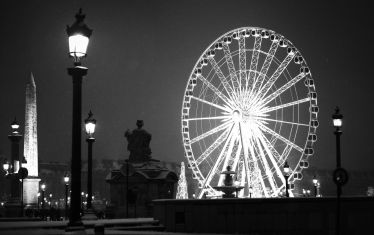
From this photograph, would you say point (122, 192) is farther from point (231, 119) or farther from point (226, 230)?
point (226, 230)

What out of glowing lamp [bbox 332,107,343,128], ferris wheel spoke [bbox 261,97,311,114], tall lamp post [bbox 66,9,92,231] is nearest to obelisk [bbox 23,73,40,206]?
ferris wheel spoke [bbox 261,97,311,114]

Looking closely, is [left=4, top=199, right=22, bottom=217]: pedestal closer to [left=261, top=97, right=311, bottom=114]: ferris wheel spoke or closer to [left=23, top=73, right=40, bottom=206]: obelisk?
[left=261, top=97, right=311, bottom=114]: ferris wheel spoke

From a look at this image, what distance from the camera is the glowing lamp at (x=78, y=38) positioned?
1711 cm

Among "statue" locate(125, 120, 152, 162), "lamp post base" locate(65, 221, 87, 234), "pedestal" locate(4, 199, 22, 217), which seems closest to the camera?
"lamp post base" locate(65, 221, 87, 234)

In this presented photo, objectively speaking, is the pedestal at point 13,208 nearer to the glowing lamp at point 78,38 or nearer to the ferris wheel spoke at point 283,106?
the ferris wheel spoke at point 283,106

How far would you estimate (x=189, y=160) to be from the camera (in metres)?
53.3

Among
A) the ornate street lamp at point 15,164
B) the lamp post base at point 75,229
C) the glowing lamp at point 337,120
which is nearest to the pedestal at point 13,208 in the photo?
the ornate street lamp at point 15,164

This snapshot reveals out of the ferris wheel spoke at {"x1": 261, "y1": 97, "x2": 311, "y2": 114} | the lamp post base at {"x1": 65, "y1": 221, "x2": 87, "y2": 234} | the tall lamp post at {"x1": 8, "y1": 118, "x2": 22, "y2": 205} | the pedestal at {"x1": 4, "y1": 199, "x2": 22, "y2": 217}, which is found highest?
the ferris wheel spoke at {"x1": 261, "y1": 97, "x2": 311, "y2": 114}

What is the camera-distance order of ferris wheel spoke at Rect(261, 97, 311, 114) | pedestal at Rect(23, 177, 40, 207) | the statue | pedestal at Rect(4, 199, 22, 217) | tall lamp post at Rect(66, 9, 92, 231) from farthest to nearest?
pedestal at Rect(23, 177, 40, 207) → ferris wheel spoke at Rect(261, 97, 311, 114) → pedestal at Rect(4, 199, 22, 217) → the statue → tall lamp post at Rect(66, 9, 92, 231)

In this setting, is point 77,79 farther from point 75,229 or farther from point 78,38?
point 75,229

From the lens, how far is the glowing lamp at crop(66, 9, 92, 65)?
1711cm

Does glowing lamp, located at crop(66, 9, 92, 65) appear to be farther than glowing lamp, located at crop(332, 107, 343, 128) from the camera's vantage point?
No

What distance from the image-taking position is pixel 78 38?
1714 cm

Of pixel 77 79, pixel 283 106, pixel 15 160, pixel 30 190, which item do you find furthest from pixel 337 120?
pixel 30 190
